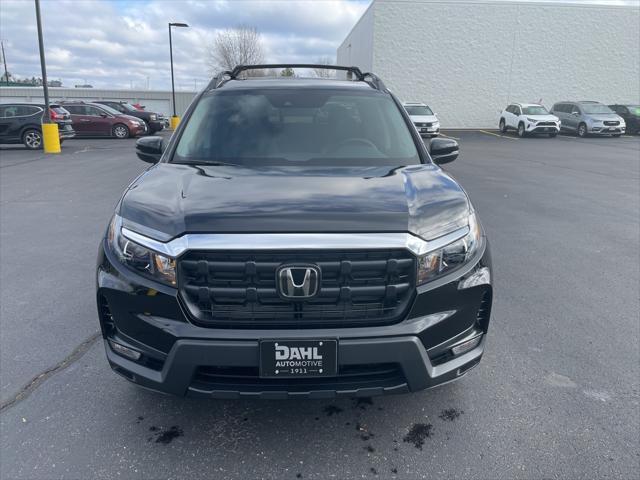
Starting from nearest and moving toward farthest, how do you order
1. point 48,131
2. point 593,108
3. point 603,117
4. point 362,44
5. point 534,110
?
point 48,131 → point 603,117 → point 534,110 → point 593,108 → point 362,44

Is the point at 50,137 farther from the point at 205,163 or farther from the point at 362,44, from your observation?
the point at 362,44

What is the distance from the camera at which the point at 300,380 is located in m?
2.30

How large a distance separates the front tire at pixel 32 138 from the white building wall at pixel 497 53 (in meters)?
21.5

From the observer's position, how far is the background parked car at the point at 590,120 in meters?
26.0

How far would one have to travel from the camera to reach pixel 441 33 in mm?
32375

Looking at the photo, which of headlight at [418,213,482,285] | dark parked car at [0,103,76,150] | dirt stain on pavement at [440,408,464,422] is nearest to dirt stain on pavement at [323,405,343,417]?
dirt stain on pavement at [440,408,464,422]

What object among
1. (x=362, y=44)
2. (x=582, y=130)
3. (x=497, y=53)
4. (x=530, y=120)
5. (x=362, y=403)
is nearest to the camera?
(x=362, y=403)

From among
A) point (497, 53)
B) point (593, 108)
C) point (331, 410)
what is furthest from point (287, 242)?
point (497, 53)

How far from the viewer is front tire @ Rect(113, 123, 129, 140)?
77.3 ft

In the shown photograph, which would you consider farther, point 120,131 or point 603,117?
point 603,117

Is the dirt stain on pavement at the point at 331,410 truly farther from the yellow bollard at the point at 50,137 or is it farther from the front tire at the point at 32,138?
the front tire at the point at 32,138

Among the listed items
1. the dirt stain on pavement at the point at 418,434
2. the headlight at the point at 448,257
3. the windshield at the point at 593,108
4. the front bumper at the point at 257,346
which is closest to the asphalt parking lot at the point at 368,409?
the dirt stain on pavement at the point at 418,434

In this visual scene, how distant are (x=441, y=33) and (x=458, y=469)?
33.9m

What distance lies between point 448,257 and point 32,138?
19.3m
